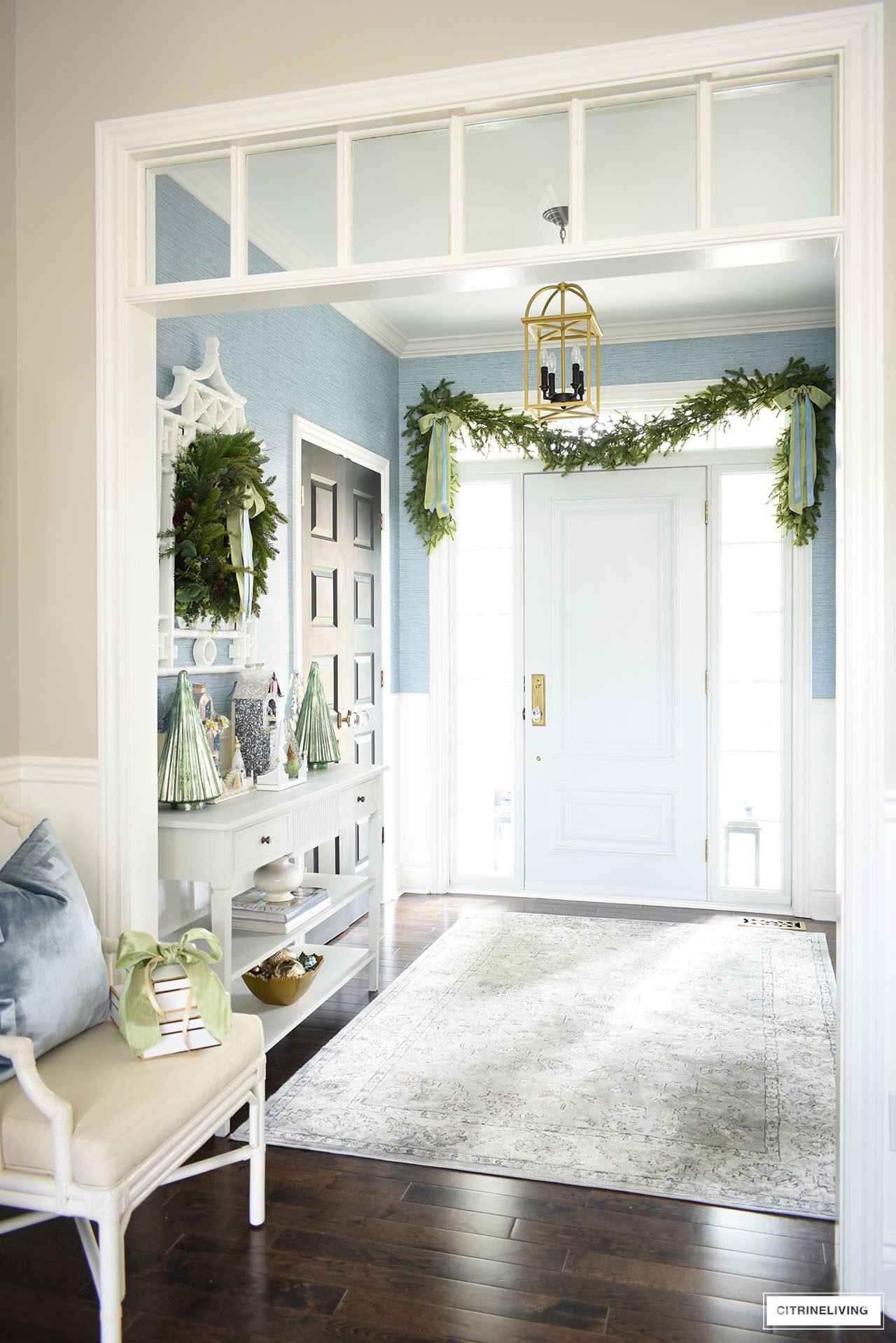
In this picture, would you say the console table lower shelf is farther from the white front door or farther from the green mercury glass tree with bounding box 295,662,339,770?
the white front door

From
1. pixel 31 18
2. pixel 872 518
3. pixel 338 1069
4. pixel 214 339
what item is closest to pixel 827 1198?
pixel 338 1069

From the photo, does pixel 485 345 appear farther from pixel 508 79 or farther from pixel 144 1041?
pixel 144 1041

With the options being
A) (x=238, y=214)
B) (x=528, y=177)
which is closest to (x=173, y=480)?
(x=238, y=214)

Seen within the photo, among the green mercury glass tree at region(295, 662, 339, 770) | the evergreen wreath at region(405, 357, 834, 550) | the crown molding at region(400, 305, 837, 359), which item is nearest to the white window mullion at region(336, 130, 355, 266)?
the green mercury glass tree at region(295, 662, 339, 770)

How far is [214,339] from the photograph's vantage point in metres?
3.34

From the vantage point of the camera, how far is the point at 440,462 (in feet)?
16.9

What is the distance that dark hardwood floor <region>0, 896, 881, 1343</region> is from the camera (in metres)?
1.97

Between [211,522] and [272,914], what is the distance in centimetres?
124

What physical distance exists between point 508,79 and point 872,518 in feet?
3.95

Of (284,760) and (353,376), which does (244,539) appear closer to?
(284,760)

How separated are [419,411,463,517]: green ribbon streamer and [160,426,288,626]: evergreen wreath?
1.82 m

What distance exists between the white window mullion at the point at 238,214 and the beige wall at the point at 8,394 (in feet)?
1.97

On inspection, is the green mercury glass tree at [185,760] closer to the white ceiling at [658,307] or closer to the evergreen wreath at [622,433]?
the white ceiling at [658,307]

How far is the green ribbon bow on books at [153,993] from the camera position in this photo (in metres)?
2.00
